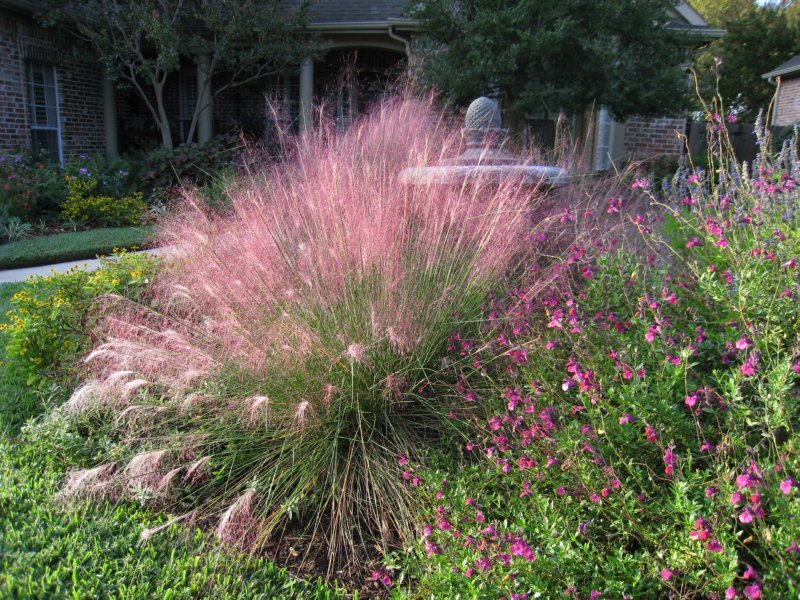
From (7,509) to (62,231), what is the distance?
6.93 m

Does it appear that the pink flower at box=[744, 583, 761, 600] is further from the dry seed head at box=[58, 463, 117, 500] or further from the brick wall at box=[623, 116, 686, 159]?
the brick wall at box=[623, 116, 686, 159]

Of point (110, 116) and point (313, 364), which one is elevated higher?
point (110, 116)

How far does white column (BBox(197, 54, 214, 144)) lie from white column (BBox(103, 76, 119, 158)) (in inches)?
68.9

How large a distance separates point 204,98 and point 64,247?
6651 mm

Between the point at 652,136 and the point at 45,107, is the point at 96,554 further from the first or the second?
the point at 652,136

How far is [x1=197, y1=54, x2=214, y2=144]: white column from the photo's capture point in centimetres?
1122

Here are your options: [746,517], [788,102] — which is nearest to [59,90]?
[746,517]

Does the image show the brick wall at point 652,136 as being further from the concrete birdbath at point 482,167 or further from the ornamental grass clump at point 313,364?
the ornamental grass clump at point 313,364

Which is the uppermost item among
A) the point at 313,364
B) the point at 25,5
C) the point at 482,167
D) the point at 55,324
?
the point at 25,5

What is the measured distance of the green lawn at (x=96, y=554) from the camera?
6.55 feet

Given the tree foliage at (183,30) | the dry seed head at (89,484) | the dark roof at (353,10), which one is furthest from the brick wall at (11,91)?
the dry seed head at (89,484)

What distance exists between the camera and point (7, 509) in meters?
2.38

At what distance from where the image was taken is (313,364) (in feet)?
8.43

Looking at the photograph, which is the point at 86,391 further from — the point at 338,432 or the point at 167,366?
the point at 338,432
